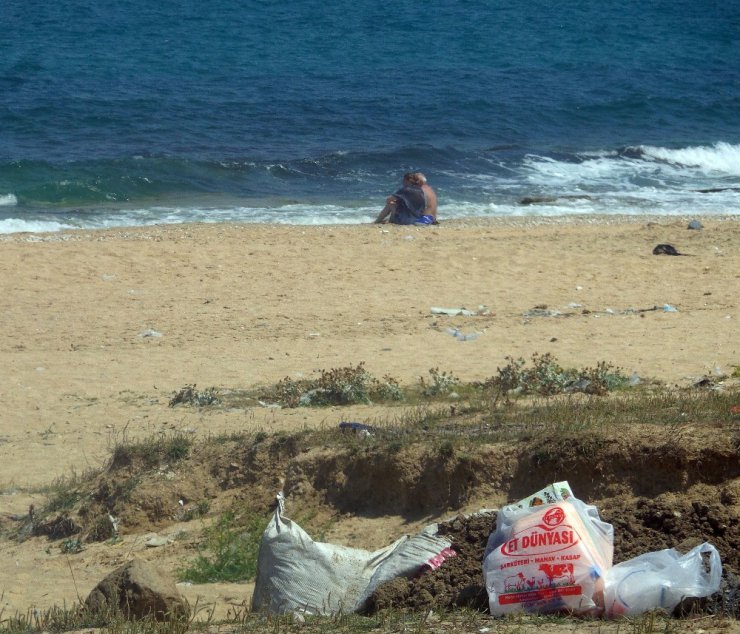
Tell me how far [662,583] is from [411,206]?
41.3 ft

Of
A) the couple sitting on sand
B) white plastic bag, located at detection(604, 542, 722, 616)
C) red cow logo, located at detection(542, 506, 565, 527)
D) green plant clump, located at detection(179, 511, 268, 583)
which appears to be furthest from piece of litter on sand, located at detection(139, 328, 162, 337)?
white plastic bag, located at detection(604, 542, 722, 616)

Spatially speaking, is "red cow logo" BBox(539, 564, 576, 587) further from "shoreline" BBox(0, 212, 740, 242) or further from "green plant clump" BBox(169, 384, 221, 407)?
"shoreline" BBox(0, 212, 740, 242)

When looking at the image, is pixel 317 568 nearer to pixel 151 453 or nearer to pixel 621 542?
pixel 621 542

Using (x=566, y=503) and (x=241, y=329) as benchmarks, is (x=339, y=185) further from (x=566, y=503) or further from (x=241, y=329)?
(x=566, y=503)

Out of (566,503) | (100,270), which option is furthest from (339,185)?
(566,503)

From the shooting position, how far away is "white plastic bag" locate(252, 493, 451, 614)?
4.77m

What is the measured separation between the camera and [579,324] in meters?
10.3

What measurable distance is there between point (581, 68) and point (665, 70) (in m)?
3.02

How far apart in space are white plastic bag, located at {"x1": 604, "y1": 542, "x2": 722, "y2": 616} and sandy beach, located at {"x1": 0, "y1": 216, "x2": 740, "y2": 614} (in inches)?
111

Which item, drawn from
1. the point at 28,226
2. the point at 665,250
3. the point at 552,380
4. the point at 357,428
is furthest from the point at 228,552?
the point at 28,226

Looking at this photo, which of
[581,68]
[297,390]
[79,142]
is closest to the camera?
[297,390]

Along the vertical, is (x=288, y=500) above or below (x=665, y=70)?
below

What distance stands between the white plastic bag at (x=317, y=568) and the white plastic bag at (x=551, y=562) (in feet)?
1.71

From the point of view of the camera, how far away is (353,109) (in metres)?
27.8
